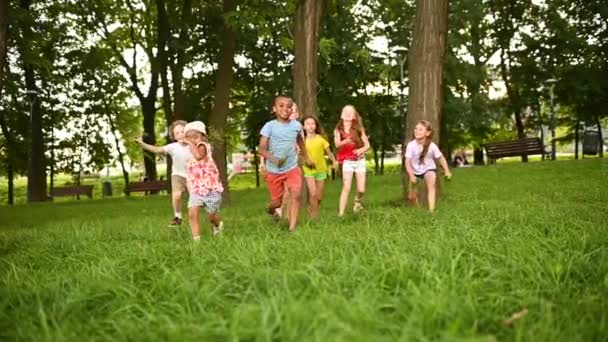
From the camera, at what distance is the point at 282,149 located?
7.94 m

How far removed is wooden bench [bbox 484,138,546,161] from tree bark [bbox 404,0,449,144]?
54.1ft

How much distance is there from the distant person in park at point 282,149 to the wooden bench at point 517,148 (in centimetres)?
2014

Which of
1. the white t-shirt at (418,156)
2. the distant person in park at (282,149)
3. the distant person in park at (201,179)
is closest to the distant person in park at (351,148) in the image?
the white t-shirt at (418,156)

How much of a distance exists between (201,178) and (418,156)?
4116 millimetres

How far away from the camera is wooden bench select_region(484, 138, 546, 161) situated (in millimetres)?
25656

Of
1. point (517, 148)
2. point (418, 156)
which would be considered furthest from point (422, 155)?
point (517, 148)

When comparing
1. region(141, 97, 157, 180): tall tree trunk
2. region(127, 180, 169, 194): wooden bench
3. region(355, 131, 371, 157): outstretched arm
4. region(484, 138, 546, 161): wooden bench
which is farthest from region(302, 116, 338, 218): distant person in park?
region(141, 97, 157, 180): tall tree trunk

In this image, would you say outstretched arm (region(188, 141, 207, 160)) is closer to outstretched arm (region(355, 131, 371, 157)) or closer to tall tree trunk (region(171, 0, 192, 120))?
outstretched arm (region(355, 131, 371, 157))

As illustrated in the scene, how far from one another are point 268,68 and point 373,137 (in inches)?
291

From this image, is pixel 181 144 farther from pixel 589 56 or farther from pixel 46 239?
pixel 589 56

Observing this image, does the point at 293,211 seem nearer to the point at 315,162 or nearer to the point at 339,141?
the point at 339,141

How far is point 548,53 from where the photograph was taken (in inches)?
1268

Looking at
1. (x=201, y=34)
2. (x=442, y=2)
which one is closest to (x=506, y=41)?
(x=201, y=34)

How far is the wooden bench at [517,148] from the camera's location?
2566 centimetres
